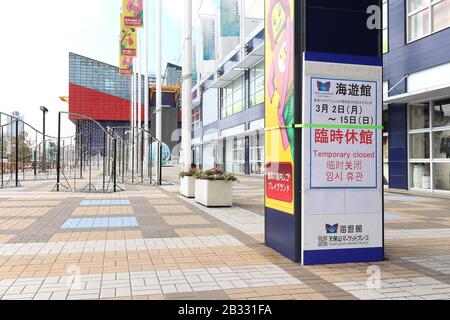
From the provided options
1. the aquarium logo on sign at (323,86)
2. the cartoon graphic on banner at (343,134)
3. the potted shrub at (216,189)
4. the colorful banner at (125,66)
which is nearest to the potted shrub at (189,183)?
the potted shrub at (216,189)

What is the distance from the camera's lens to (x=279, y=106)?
6.39 metres

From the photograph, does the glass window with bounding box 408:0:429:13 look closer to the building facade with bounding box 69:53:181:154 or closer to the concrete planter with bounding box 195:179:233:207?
the concrete planter with bounding box 195:179:233:207

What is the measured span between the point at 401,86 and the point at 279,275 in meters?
16.4

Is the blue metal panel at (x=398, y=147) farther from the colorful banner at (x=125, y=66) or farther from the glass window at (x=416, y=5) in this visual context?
the colorful banner at (x=125, y=66)

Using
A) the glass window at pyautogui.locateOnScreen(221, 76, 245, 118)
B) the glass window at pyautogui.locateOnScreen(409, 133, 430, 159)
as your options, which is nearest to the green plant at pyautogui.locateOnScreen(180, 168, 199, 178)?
the glass window at pyautogui.locateOnScreen(409, 133, 430, 159)

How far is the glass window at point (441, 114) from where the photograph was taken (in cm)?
1750

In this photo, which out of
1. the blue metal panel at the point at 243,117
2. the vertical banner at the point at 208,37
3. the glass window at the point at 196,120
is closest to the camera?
the blue metal panel at the point at 243,117

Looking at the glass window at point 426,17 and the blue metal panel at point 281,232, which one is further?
the glass window at point 426,17

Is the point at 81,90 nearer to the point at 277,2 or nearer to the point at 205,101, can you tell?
the point at 205,101

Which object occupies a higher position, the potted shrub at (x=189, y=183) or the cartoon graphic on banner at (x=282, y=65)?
the cartoon graphic on banner at (x=282, y=65)

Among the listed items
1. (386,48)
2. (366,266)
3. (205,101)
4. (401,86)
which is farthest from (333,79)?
(205,101)

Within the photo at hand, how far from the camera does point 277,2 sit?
6.47 metres

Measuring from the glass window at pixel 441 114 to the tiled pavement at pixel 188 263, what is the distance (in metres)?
8.04
